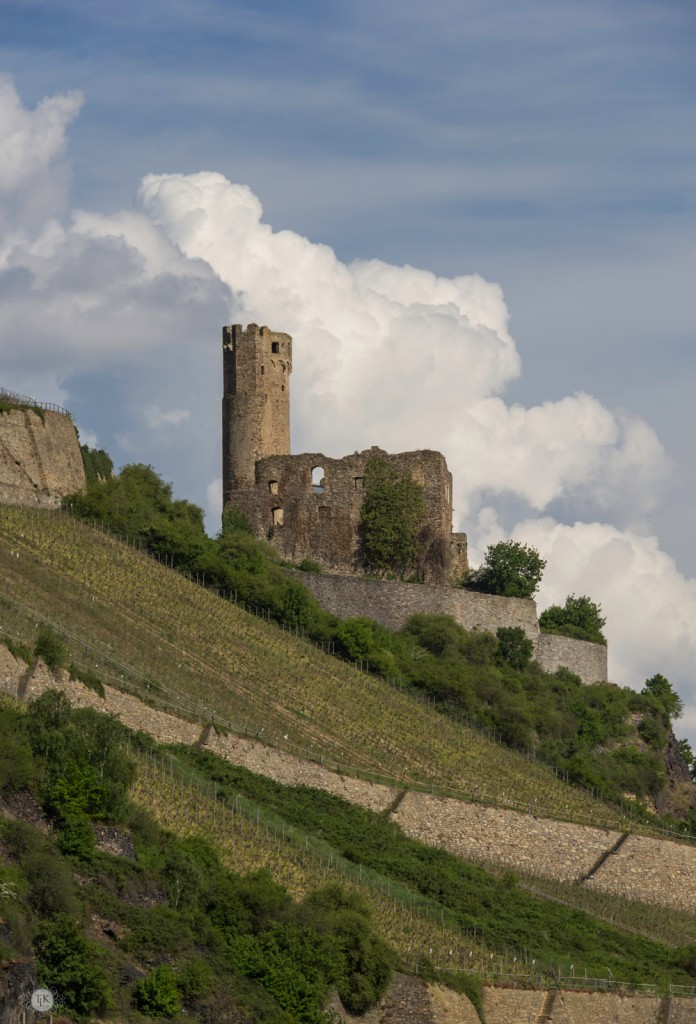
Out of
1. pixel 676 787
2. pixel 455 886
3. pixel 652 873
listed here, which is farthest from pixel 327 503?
pixel 455 886

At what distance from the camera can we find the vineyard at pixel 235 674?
58562mm

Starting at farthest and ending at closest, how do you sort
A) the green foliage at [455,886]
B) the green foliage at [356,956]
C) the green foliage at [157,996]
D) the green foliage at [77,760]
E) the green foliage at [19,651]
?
1. the green foliage at [455,886]
2. the green foliage at [19,651]
3. the green foliage at [356,956]
4. the green foliage at [77,760]
5. the green foliage at [157,996]

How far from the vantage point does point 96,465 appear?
7788 centimetres

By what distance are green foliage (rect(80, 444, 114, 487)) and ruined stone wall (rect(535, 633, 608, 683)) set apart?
15396 mm

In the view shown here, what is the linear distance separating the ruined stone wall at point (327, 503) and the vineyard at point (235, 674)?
7.23m

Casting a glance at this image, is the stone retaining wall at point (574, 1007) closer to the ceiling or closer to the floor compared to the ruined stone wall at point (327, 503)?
closer to the floor

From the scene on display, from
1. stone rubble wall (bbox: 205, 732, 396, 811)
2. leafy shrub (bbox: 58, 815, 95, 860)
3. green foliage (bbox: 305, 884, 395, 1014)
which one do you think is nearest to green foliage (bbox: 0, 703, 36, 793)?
leafy shrub (bbox: 58, 815, 95, 860)

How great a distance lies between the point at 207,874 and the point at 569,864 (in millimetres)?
19797

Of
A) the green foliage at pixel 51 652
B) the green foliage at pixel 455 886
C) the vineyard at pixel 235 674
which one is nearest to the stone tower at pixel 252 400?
the vineyard at pixel 235 674

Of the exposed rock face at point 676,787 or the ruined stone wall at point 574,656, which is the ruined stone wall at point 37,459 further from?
the exposed rock face at point 676,787

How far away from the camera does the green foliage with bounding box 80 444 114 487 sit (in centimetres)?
7706

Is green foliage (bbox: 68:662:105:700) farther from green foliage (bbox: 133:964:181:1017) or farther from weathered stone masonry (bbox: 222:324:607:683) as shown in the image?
weathered stone masonry (bbox: 222:324:607:683)

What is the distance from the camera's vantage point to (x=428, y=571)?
7681 cm

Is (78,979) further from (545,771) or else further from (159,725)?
(545,771)
